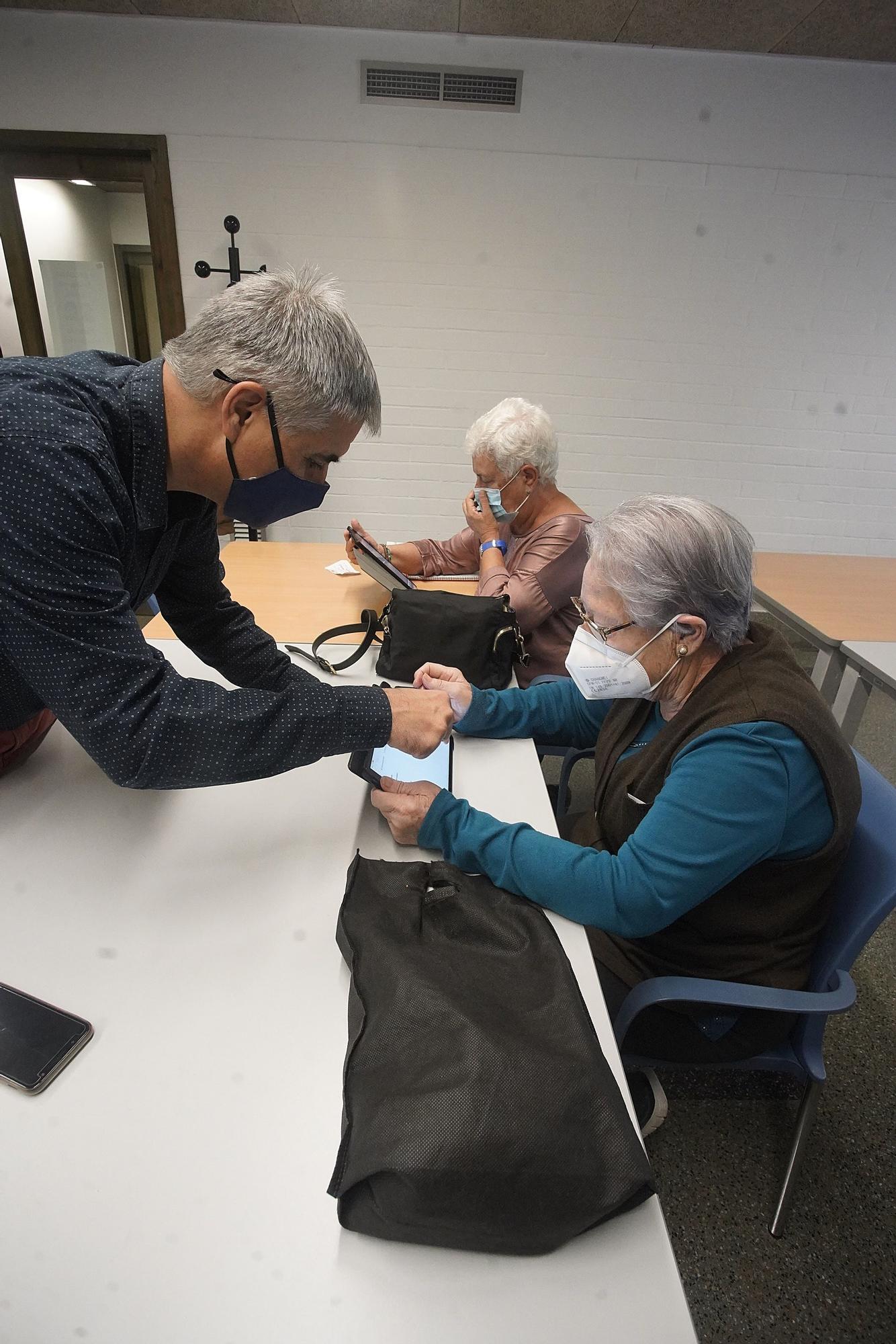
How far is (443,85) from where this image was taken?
341cm

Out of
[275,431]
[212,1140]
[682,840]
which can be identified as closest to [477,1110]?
[212,1140]

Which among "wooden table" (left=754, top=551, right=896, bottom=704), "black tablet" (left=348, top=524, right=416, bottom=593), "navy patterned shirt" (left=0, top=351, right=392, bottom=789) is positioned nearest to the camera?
"navy patterned shirt" (left=0, top=351, right=392, bottom=789)

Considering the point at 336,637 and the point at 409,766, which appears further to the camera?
the point at 336,637

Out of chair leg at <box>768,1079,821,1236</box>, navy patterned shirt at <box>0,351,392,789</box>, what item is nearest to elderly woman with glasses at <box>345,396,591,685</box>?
navy patterned shirt at <box>0,351,392,789</box>

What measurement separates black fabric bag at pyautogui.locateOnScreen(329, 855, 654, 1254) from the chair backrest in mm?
499

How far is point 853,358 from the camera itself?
397 cm

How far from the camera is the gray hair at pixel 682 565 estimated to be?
103 cm

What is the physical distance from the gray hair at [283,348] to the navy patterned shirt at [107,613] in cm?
9

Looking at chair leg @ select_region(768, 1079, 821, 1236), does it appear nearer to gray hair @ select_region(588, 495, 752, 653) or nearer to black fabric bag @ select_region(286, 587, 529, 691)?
gray hair @ select_region(588, 495, 752, 653)

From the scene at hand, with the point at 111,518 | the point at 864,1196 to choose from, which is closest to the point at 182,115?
the point at 111,518

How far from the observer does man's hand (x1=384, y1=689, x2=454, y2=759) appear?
1.09 m

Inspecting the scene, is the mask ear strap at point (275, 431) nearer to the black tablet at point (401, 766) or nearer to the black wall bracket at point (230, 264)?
the black tablet at point (401, 766)

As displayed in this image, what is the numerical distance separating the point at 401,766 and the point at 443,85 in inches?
148

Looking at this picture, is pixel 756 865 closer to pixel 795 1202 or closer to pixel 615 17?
pixel 795 1202
